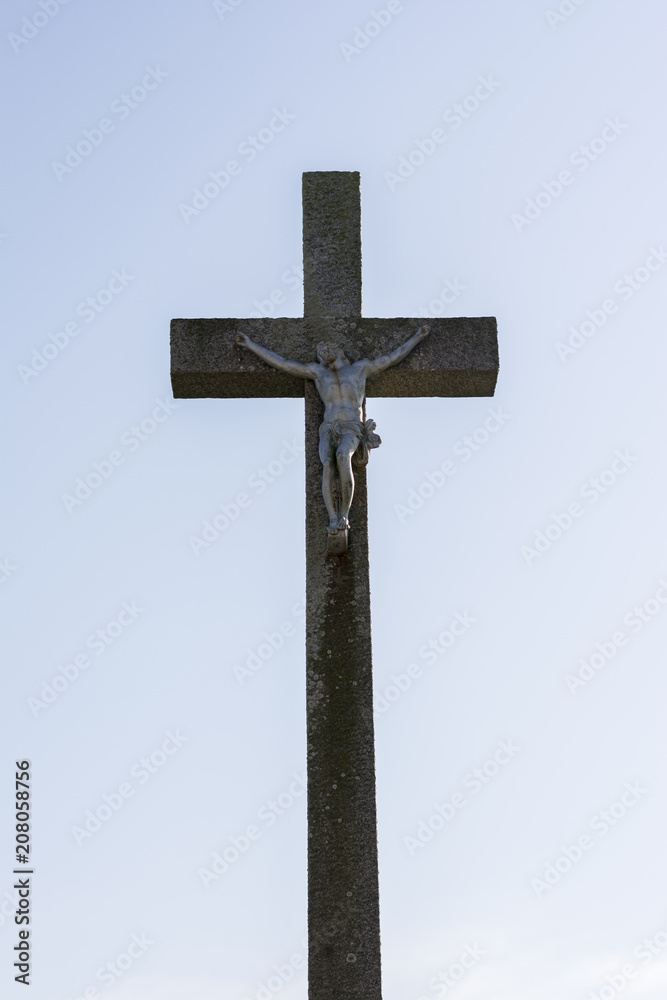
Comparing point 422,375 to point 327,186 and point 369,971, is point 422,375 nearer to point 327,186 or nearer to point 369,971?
point 327,186

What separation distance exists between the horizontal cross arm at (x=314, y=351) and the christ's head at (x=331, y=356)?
14 centimetres

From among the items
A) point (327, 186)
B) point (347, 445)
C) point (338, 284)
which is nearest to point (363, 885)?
point (347, 445)

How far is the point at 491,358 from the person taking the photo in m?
9.69

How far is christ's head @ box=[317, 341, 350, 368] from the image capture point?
929cm

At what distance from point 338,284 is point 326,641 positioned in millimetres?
2588

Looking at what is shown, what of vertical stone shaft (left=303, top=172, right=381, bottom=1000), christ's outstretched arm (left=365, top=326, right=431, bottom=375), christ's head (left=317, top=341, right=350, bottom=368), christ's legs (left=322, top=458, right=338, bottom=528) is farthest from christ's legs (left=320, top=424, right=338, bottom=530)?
christ's outstretched arm (left=365, top=326, right=431, bottom=375)

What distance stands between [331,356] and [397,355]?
18.6 inches

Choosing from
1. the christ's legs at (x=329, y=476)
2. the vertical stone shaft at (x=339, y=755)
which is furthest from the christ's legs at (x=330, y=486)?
the vertical stone shaft at (x=339, y=755)

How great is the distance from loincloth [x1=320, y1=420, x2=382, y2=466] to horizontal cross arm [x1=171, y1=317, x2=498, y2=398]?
547 mm

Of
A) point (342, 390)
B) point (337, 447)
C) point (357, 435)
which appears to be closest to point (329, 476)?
point (337, 447)

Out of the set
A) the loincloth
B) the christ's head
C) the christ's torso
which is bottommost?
the loincloth

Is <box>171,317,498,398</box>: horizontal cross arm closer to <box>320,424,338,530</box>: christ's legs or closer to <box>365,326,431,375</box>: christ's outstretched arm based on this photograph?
<box>365,326,431,375</box>: christ's outstretched arm

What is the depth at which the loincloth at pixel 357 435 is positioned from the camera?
8992mm

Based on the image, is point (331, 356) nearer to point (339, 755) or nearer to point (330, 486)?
point (330, 486)
